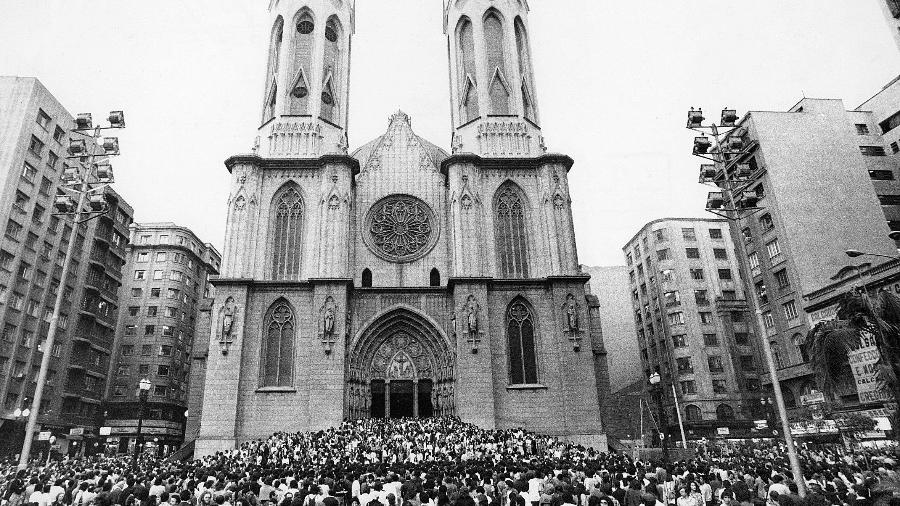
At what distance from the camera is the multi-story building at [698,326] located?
171 feet

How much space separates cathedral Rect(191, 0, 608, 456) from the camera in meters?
Answer: 32.9

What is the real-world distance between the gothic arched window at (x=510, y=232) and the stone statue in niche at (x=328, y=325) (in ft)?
34.0

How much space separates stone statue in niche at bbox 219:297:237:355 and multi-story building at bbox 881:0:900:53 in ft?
129

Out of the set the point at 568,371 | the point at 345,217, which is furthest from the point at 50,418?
the point at 568,371

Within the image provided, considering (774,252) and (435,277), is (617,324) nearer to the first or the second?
(774,252)

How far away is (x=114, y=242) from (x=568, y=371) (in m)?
43.0

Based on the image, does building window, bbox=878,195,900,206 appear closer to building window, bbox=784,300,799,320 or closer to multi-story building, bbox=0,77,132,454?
building window, bbox=784,300,799,320

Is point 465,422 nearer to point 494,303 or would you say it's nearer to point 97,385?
point 494,303

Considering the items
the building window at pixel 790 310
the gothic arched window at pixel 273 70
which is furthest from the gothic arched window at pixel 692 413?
the gothic arched window at pixel 273 70

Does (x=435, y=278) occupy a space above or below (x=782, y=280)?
below

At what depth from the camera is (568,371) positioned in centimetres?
3359

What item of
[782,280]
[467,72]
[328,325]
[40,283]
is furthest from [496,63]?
[40,283]

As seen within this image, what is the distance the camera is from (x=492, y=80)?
41.4m

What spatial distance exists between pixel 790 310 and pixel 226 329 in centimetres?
3649
